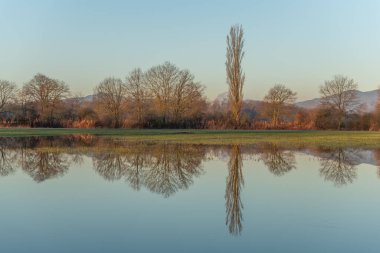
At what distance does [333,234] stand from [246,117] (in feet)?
128

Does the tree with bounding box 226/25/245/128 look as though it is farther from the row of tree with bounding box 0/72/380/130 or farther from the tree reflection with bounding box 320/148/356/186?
the tree reflection with bounding box 320/148/356/186

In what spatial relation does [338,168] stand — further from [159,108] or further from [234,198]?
[159,108]

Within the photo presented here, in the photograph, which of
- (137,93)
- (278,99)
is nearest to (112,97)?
(137,93)

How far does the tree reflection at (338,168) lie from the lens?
1127 centimetres

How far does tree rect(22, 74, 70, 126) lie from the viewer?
5334 centimetres

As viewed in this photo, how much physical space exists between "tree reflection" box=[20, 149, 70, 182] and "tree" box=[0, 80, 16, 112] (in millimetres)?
47277

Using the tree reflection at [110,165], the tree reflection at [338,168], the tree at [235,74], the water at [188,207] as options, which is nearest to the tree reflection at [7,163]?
the water at [188,207]

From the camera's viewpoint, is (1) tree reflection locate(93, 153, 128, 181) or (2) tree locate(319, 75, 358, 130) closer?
(1) tree reflection locate(93, 153, 128, 181)

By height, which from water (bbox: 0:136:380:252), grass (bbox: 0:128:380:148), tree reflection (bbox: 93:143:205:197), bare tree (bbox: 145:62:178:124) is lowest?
water (bbox: 0:136:380:252)

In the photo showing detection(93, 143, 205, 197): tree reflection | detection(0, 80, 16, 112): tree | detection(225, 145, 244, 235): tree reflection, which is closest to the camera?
detection(225, 145, 244, 235): tree reflection

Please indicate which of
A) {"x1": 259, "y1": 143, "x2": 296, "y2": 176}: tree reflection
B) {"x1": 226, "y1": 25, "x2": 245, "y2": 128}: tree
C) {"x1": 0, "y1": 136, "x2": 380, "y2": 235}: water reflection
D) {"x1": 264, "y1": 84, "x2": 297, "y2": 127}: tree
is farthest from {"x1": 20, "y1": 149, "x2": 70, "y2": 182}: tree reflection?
{"x1": 264, "y1": 84, "x2": 297, "y2": 127}: tree

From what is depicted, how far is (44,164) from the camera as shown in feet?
46.1

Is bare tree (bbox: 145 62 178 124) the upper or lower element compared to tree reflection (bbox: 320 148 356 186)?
upper

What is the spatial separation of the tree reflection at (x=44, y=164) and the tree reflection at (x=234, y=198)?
5373mm
